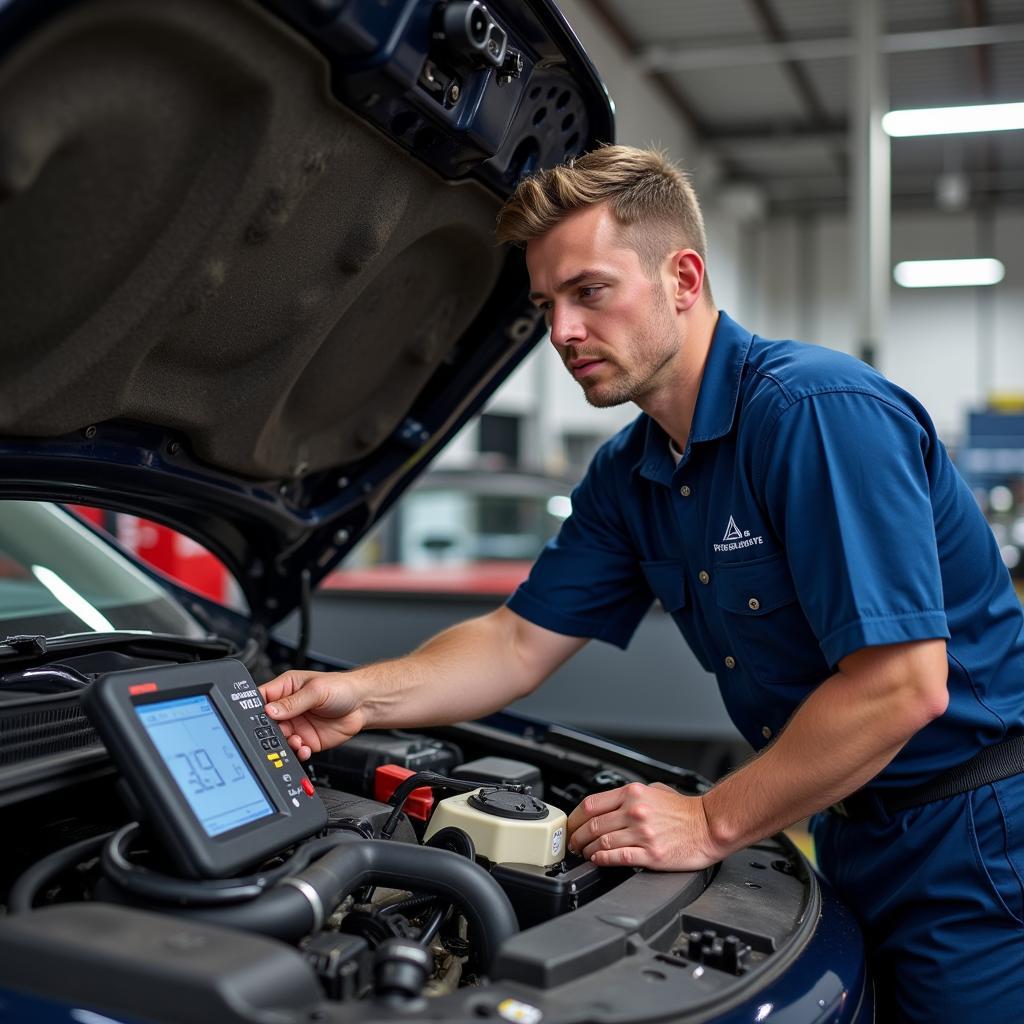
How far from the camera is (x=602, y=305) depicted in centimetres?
147

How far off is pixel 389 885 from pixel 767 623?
574 millimetres

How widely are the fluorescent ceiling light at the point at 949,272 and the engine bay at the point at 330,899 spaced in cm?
1293

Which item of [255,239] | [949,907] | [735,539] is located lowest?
[949,907]

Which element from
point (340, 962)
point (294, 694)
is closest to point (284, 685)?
point (294, 694)

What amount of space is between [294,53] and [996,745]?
113 centimetres

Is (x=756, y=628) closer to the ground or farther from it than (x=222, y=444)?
closer to the ground

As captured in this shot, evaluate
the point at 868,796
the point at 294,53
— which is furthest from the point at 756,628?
the point at 294,53

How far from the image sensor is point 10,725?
1228 millimetres

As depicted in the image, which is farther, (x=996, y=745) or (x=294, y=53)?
(x=996, y=745)

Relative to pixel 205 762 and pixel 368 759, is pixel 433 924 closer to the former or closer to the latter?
pixel 205 762

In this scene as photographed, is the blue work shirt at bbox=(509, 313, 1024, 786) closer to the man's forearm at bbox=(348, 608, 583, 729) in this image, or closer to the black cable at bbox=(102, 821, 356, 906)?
the man's forearm at bbox=(348, 608, 583, 729)

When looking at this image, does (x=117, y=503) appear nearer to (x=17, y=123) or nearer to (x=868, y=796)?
(x=17, y=123)

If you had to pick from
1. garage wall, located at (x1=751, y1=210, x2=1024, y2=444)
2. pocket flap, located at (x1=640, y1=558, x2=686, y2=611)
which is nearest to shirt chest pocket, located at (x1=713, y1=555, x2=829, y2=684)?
pocket flap, located at (x1=640, y1=558, x2=686, y2=611)

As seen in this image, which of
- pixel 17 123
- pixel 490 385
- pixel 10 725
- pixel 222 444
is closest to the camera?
pixel 17 123
